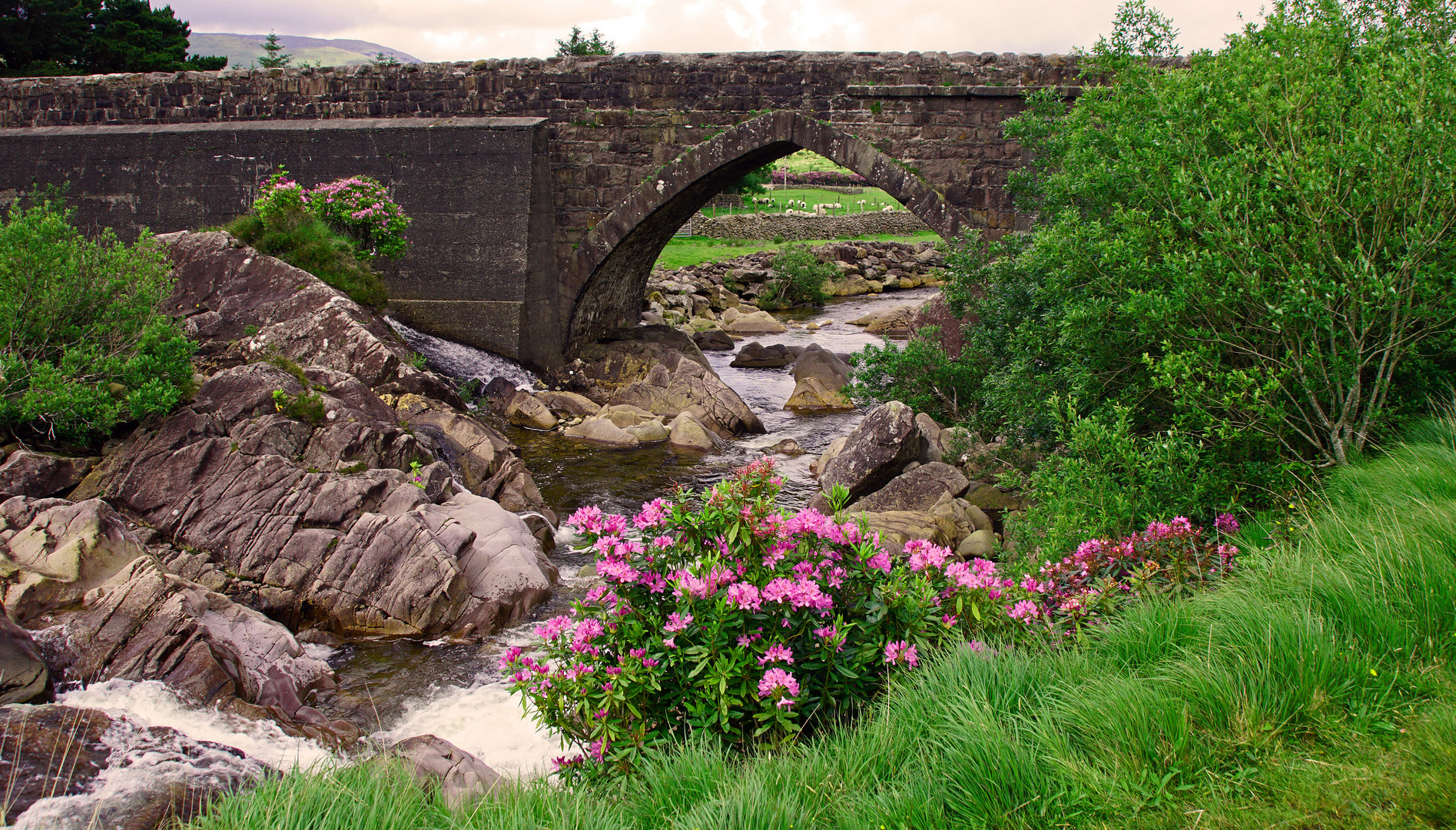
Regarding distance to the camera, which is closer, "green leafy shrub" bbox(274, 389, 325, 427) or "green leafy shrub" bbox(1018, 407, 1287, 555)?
"green leafy shrub" bbox(1018, 407, 1287, 555)

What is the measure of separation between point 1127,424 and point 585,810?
4096 millimetres

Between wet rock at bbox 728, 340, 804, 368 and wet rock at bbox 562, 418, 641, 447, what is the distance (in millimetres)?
6741

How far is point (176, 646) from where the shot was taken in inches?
238

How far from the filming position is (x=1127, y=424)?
5.70m

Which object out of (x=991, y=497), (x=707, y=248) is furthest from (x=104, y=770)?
(x=707, y=248)

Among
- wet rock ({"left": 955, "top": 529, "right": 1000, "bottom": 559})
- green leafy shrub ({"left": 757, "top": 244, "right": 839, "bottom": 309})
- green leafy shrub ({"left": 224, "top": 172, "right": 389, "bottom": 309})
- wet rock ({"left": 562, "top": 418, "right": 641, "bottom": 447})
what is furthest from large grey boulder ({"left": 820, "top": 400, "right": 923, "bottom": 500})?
green leafy shrub ({"left": 757, "top": 244, "right": 839, "bottom": 309})

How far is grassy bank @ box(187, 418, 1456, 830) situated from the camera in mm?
2820

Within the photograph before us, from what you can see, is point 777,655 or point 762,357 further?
point 762,357

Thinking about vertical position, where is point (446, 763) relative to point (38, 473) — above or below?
below

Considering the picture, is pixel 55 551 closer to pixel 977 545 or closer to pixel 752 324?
pixel 977 545

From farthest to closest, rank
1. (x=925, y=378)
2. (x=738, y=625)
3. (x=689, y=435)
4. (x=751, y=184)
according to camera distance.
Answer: (x=751, y=184) → (x=689, y=435) → (x=925, y=378) → (x=738, y=625)

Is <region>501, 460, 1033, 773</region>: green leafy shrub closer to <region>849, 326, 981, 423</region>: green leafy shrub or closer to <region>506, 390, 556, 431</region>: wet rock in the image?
<region>849, 326, 981, 423</region>: green leafy shrub

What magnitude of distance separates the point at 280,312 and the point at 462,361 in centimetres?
419

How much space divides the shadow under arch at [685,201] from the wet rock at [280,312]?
4773mm
